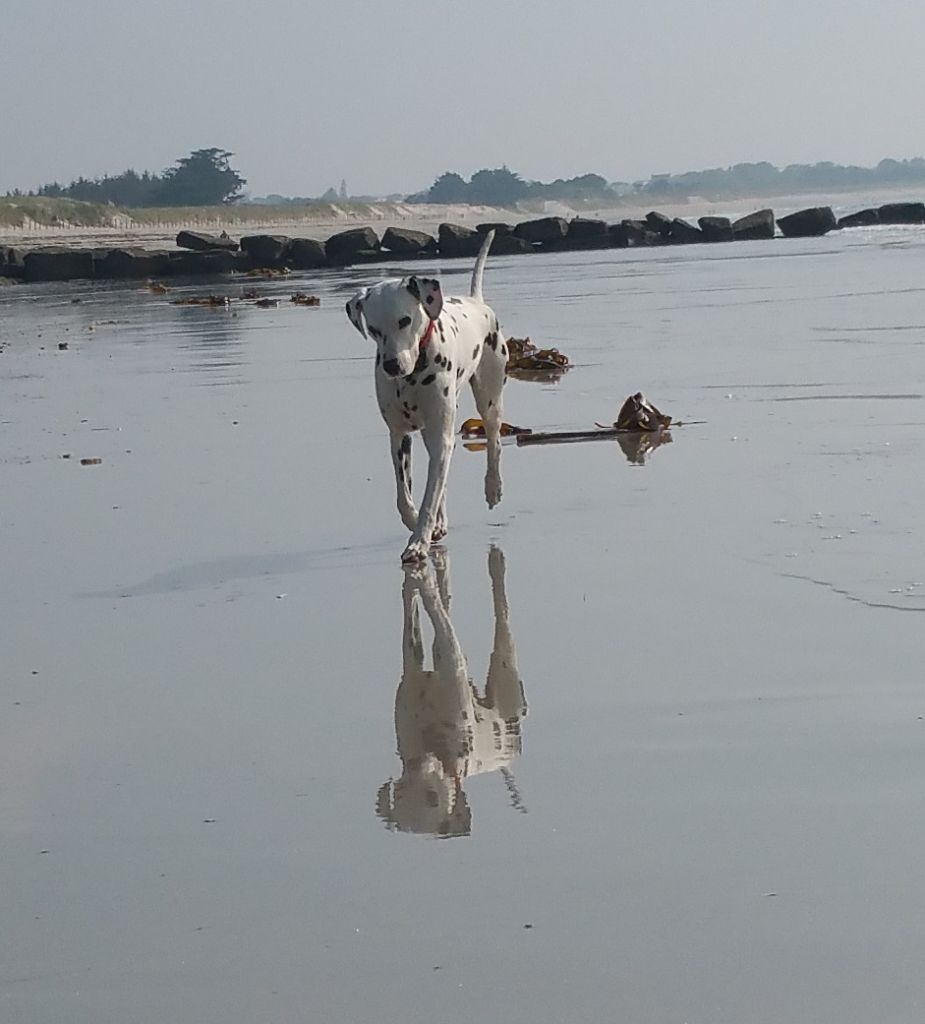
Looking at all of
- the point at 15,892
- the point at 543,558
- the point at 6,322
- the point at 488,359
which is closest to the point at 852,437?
the point at 488,359

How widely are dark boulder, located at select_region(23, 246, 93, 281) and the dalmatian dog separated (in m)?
34.9

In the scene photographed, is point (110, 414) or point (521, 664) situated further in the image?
point (110, 414)

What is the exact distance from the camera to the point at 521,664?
6121 millimetres

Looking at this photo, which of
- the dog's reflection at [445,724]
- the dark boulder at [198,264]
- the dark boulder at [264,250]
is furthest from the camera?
the dark boulder at [264,250]

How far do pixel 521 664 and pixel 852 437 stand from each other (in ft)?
14.4

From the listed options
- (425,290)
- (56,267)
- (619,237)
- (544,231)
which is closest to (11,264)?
(56,267)

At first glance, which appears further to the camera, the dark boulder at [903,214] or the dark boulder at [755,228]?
the dark boulder at [903,214]

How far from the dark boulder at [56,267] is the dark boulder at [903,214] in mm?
26719

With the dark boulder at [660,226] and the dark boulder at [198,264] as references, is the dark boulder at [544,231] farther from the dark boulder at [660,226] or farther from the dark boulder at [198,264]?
the dark boulder at [198,264]

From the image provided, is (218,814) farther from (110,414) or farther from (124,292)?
(124,292)

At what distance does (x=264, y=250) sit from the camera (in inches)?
1731

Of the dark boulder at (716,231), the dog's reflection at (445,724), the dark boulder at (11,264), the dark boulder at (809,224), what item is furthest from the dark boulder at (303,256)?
the dog's reflection at (445,724)

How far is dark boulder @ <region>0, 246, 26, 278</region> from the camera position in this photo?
42719mm

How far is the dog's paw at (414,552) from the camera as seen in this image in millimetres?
7719
